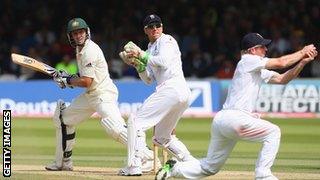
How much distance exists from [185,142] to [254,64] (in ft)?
24.0

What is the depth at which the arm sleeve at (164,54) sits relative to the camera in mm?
10695

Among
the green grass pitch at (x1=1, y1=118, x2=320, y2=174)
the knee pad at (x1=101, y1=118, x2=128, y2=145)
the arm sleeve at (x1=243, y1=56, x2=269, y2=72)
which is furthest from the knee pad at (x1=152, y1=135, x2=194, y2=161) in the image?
the arm sleeve at (x1=243, y1=56, x2=269, y2=72)

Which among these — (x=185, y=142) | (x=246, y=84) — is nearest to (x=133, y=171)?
(x=246, y=84)

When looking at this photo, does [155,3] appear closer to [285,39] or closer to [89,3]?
[89,3]

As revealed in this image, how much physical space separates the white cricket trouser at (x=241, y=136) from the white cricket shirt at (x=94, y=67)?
6.79 ft

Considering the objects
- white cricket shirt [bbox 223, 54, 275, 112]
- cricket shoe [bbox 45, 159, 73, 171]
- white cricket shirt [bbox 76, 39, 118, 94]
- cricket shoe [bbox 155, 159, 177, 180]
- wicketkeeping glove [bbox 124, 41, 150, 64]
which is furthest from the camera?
cricket shoe [bbox 45, 159, 73, 171]

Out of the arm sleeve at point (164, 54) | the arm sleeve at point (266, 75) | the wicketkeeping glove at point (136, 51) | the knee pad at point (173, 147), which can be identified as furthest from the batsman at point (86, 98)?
the arm sleeve at point (266, 75)

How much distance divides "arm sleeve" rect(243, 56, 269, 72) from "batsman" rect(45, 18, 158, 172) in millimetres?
1908

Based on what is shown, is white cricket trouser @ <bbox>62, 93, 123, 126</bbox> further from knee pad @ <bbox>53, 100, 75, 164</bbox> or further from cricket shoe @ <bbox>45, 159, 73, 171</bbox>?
cricket shoe @ <bbox>45, 159, 73, 171</bbox>

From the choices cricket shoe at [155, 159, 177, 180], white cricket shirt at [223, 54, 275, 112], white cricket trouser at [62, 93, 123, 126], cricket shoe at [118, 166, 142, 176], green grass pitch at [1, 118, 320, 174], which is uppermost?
white cricket shirt at [223, 54, 275, 112]

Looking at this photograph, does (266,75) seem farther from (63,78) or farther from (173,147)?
(63,78)

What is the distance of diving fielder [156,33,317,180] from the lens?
949cm

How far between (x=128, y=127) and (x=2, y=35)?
49.9 feet

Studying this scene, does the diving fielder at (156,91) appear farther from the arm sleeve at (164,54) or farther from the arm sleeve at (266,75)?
the arm sleeve at (266,75)
